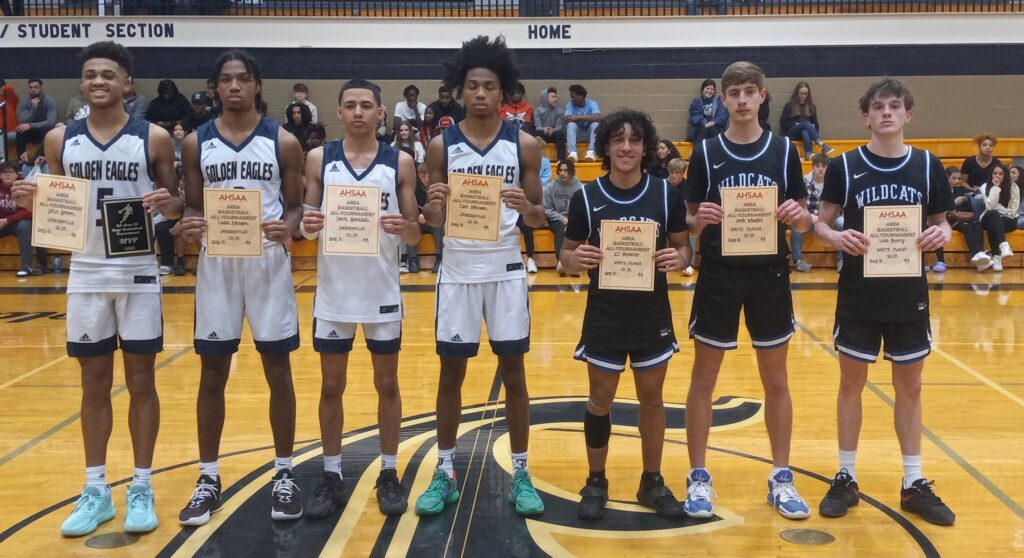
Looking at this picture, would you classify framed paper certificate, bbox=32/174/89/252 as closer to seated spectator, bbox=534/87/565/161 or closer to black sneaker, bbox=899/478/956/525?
black sneaker, bbox=899/478/956/525

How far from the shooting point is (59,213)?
387 centimetres

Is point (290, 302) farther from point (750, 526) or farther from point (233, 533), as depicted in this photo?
point (750, 526)

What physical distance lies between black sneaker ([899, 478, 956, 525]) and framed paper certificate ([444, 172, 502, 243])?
6.85 ft

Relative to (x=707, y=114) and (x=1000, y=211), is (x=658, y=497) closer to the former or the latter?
(x=1000, y=211)

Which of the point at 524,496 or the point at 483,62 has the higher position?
the point at 483,62

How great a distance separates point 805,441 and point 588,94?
11.7 metres

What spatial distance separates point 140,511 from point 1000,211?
11.0 m

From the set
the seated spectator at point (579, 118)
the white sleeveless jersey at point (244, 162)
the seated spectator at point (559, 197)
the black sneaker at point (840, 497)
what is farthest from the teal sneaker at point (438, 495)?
the seated spectator at point (579, 118)

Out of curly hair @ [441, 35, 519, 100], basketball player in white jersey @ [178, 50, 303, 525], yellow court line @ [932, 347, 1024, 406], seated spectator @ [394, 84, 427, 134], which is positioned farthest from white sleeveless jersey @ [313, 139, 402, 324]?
seated spectator @ [394, 84, 427, 134]

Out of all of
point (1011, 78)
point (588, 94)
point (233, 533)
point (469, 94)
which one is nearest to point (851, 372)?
point (469, 94)

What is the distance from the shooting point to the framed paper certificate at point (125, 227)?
12.8 feet

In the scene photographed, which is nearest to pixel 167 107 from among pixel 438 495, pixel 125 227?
pixel 125 227

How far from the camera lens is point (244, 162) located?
4.00 meters

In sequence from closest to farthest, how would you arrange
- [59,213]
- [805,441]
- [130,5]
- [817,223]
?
[59,213]
[817,223]
[805,441]
[130,5]
